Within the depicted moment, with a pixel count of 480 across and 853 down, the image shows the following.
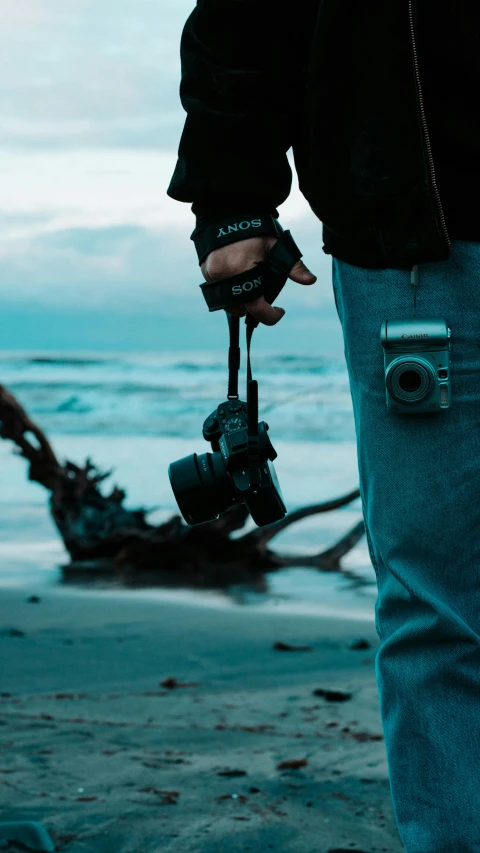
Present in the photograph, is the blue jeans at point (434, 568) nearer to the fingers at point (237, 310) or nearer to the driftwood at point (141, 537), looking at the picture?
the fingers at point (237, 310)

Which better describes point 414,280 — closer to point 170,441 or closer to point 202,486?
point 202,486

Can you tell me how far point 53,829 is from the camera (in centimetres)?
205

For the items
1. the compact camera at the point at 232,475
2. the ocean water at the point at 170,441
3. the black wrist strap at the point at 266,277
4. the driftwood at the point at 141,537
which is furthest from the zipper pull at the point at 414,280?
the driftwood at the point at 141,537

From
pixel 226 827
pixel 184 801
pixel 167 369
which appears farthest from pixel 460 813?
pixel 167 369

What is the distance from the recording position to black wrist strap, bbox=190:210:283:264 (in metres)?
1.57

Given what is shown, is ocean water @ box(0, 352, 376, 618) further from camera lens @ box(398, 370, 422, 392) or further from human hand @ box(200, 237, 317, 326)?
camera lens @ box(398, 370, 422, 392)

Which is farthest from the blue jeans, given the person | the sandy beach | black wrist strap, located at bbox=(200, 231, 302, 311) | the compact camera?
the sandy beach

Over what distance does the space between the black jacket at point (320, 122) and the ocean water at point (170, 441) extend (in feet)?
5.66

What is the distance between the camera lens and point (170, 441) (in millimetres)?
14266

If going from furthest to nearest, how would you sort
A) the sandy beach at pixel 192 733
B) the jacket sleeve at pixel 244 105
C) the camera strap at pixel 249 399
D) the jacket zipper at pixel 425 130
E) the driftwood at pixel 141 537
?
the driftwood at pixel 141 537 < the sandy beach at pixel 192 733 < the camera strap at pixel 249 399 < the jacket sleeve at pixel 244 105 < the jacket zipper at pixel 425 130

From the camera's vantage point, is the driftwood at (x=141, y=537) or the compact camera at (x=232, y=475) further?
the driftwood at (x=141, y=537)

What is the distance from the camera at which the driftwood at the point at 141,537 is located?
4.89 meters

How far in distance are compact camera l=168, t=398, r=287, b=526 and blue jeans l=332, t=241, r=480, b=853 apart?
0.95 feet

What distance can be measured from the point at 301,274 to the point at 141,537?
3507 mm
